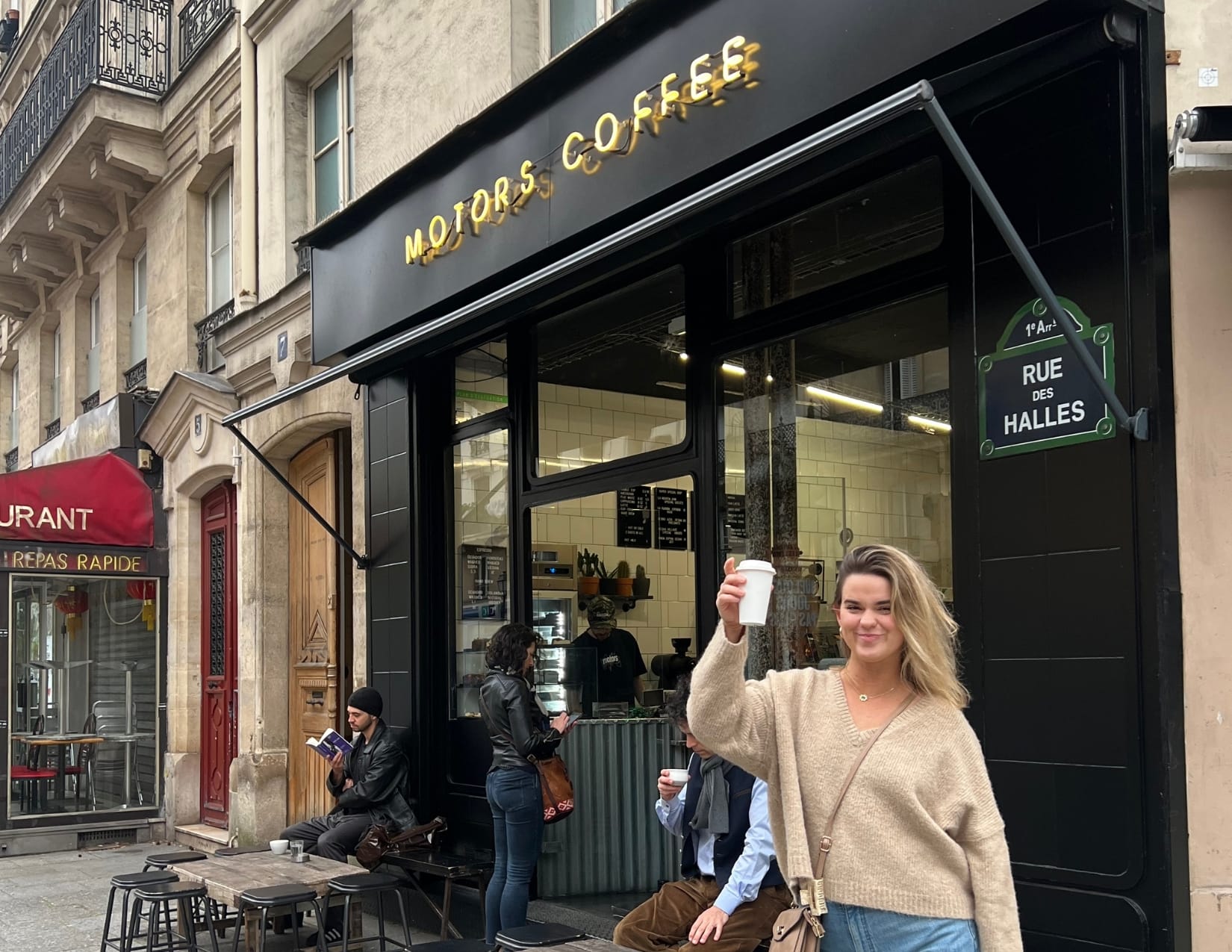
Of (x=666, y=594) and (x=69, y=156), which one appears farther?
(x=69, y=156)

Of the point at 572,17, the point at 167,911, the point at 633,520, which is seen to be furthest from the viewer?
the point at 633,520

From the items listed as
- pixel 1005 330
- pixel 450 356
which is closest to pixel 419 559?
A: pixel 450 356

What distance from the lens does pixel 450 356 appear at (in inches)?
316

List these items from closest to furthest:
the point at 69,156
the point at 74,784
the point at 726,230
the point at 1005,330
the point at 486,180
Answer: the point at 1005,330
the point at 726,230
the point at 486,180
the point at 74,784
the point at 69,156

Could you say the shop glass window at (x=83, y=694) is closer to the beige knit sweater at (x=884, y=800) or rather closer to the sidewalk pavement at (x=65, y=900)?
the sidewalk pavement at (x=65, y=900)

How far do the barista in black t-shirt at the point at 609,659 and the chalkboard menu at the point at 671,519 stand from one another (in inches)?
21.6

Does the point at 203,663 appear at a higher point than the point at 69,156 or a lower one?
lower

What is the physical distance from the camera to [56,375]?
1652 centimetres

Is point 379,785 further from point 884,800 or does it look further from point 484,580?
point 884,800

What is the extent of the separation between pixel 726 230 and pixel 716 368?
2.04ft

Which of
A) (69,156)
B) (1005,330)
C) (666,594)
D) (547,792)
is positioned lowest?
(547,792)

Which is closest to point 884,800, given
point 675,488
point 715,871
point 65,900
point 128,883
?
point 715,871

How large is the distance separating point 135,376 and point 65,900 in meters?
6.33

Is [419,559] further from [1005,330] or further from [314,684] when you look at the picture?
[1005,330]
